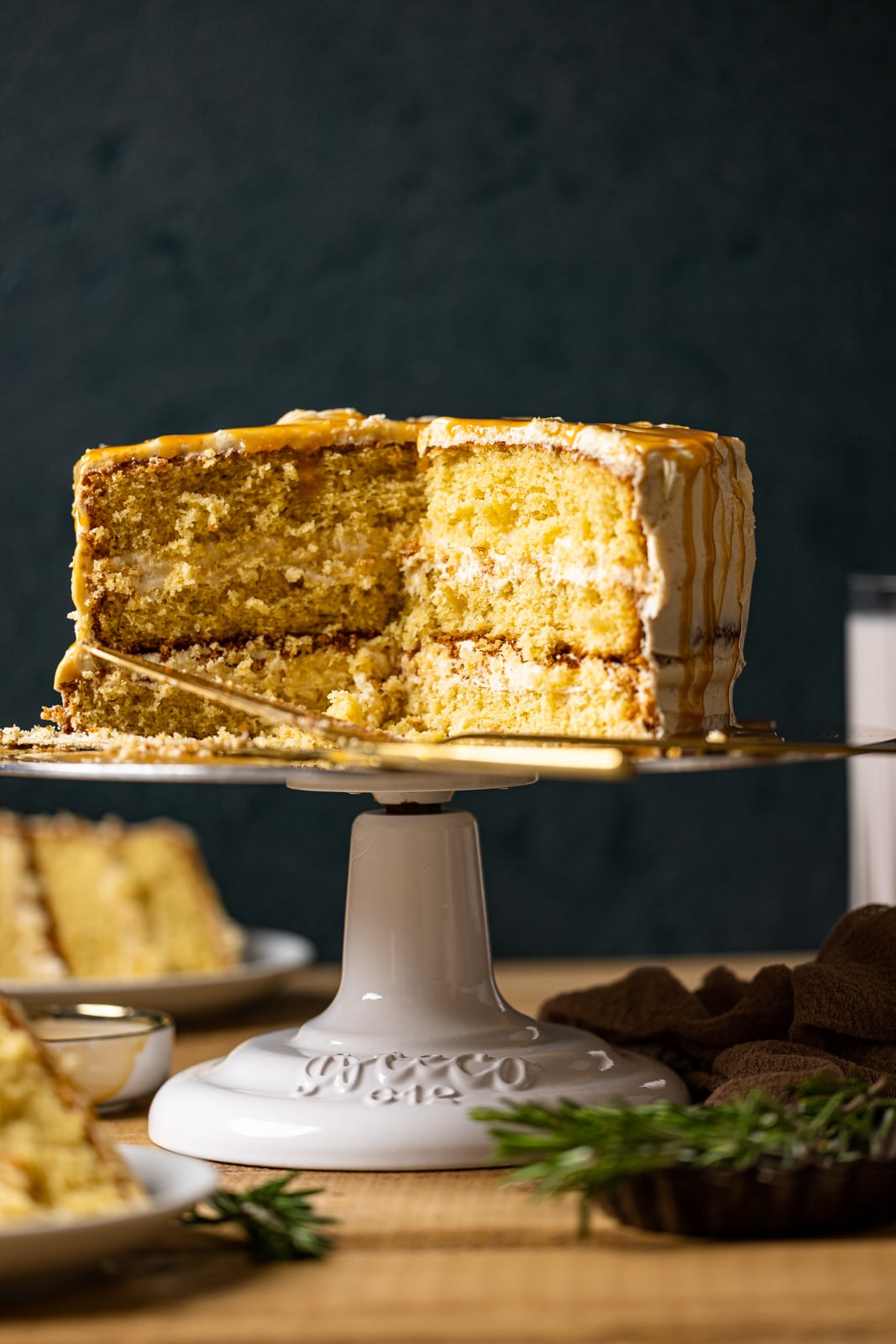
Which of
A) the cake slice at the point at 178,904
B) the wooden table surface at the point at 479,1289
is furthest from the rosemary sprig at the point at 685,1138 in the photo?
the cake slice at the point at 178,904

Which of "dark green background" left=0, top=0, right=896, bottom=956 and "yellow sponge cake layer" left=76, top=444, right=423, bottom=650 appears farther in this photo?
"dark green background" left=0, top=0, right=896, bottom=956

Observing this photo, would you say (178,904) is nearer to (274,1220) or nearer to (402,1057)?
(402,1057)

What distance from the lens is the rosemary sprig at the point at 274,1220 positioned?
1067mm

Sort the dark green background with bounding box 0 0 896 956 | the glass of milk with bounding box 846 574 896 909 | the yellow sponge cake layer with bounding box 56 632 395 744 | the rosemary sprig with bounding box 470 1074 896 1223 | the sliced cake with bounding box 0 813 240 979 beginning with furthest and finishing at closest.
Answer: the dark green background with bounding box 0 0 896 956, the sliced cake with bounding box 0 813 240 979, the glass of milk with bounding box 846 574 896 909, the yellow sponge cake layer with bounding box 56 632 395 744, the rosemary sprig with bounding box 470 1074 896 1223

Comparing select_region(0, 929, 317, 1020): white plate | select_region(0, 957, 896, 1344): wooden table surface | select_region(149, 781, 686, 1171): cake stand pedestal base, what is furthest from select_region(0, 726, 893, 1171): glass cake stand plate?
select_region(0, 929, 317, 1020): white plate

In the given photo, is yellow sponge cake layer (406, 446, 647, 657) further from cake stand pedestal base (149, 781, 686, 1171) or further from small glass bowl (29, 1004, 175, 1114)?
small glass bowl (29, 1004, 175, 1114)

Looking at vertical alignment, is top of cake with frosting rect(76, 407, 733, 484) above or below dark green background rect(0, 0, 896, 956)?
below

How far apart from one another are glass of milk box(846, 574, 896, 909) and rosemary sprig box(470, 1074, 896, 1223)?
998 mm

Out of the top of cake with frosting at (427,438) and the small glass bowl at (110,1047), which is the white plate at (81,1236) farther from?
the top of cake with frosting at (427,438)

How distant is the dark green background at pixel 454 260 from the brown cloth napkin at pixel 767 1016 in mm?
1551

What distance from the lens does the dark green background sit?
3.15 meters

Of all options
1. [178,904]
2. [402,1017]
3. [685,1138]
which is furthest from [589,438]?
[178,904]

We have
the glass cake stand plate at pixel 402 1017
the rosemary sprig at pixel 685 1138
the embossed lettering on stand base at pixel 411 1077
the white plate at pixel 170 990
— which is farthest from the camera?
the white plate at pixel 170 990

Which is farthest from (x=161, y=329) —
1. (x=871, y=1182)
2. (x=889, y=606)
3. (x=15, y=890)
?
(x=871, y=1182)
